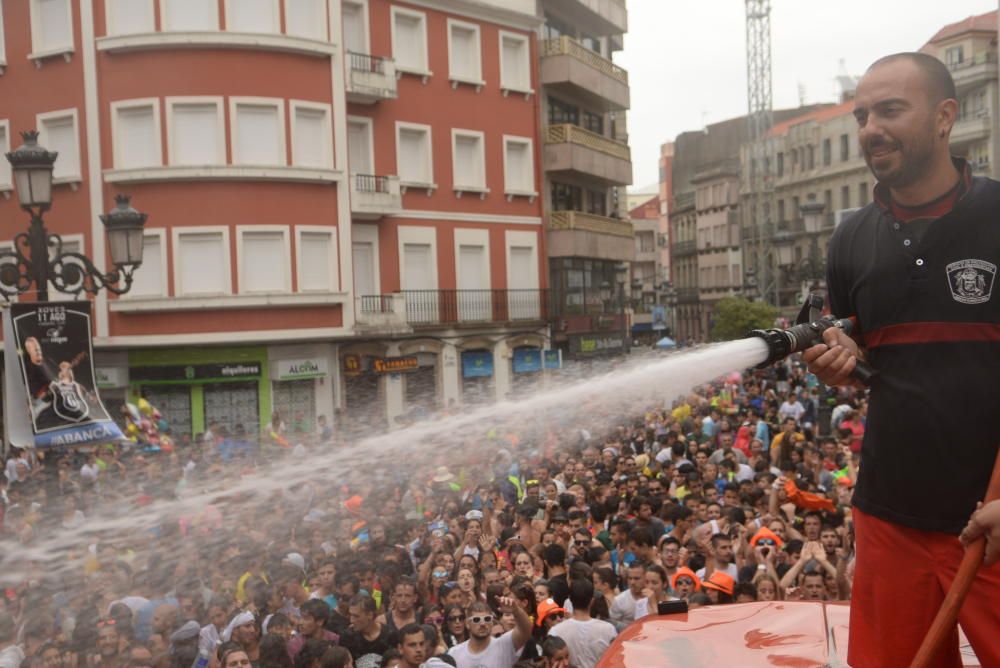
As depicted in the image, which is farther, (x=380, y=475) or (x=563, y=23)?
(x=563, y=23)

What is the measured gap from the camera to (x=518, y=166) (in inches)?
1426

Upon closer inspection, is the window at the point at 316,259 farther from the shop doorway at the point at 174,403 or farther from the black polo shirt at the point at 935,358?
the black polo shirt at the point at 935,358

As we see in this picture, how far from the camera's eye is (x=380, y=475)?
9.79 m

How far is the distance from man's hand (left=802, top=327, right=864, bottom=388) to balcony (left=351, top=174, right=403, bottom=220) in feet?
91.1

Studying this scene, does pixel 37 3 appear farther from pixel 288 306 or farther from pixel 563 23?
pixel 563 23

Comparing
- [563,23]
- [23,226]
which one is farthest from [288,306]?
[563,23]

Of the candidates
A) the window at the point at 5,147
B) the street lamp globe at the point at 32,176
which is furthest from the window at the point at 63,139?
the street lamp globe at the point at 32,176

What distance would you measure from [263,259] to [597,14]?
19.0 meters

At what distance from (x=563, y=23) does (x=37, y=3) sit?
19039 millimetres

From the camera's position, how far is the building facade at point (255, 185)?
2827 centimetres

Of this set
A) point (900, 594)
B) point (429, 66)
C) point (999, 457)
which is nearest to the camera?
point (999, 457)

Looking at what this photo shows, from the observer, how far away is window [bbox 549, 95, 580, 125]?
3869 centimetres

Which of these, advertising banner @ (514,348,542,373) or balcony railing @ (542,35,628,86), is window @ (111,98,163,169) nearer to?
advertising banner @ (514,348,542,373)

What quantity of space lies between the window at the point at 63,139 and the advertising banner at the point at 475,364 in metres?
12.6
